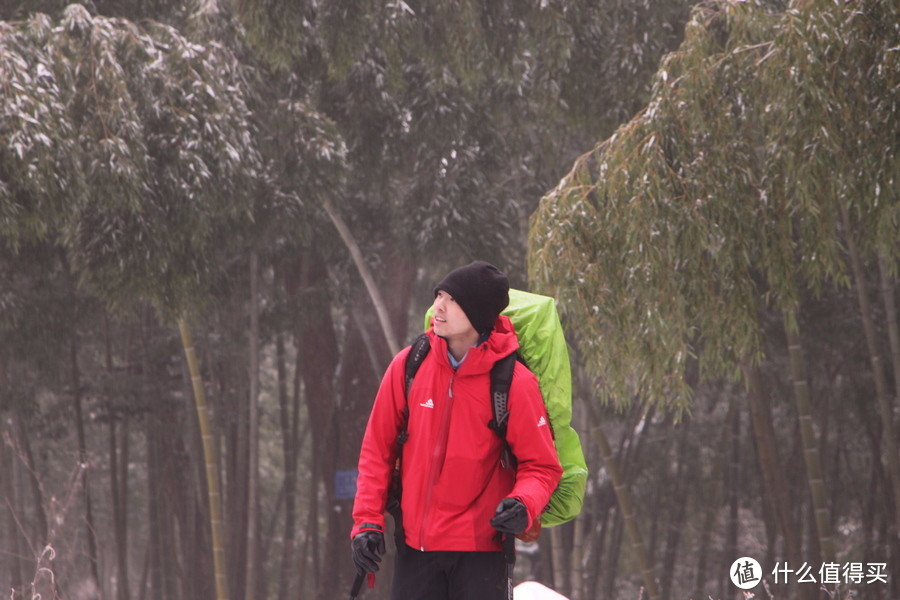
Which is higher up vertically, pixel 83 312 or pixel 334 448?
pixel 83 312

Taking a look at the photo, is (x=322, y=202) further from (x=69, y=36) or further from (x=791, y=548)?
(x=791, y=548)

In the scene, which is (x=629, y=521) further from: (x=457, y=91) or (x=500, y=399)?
(x=500, y=399)

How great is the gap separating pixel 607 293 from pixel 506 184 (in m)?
3.37

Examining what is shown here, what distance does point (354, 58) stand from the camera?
5.77 meters

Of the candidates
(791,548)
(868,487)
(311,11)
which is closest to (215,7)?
(311,11)

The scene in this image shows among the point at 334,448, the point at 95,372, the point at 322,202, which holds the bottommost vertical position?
the point at 334,448

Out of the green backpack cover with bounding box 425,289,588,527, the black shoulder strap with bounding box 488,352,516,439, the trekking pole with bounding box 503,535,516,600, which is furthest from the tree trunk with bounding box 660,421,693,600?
the black shoulder strap with bounding box 488,352,516,439

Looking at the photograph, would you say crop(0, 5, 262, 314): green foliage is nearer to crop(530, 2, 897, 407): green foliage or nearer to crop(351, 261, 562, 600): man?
crop(530, 2, 897, 407): green foliage

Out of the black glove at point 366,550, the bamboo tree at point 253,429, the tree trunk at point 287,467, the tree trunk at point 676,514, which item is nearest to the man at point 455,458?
the black glove at point 366,550

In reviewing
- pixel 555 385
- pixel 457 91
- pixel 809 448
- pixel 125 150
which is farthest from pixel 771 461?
pixel 555 385

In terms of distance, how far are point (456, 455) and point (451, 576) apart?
0.87ft

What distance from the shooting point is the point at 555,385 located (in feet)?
7.32

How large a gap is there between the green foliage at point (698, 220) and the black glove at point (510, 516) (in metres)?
2.06

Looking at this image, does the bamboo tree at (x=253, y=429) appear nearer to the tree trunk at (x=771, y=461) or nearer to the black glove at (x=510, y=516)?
the tree trunk at (x=771, y=461)
